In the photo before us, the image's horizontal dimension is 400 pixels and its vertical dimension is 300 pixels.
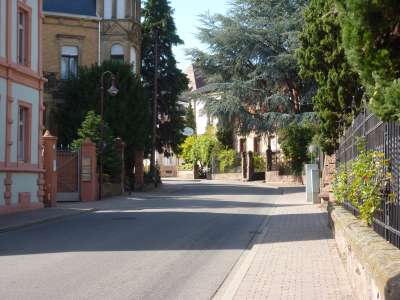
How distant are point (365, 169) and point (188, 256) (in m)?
5.08

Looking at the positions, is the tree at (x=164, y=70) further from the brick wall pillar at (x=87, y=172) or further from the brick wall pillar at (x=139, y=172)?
the brick wall pillar at (x=87, y=172)

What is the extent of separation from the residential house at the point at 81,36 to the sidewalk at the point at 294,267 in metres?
26.9

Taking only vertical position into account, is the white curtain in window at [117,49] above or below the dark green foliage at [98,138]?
above

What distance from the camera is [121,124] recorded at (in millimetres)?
40531

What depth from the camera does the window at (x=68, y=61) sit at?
4381cm

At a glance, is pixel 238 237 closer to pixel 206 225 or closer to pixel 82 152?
pixel 206 225

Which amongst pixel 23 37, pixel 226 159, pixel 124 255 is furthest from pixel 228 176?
pixel 124 255

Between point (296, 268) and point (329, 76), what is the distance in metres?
10.0

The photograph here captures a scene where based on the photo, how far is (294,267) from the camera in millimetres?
11914

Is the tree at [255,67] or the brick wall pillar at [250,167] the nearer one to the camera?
the tree at [255,67]

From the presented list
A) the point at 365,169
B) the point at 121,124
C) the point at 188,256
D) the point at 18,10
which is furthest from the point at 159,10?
the point at 365,169

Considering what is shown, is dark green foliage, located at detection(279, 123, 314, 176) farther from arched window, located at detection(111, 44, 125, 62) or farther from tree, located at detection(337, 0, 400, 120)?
tree, located at detection(337, 0, 400, 120)

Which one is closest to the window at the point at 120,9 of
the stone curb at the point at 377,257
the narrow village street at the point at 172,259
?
the narrow village street at the point at 172,259

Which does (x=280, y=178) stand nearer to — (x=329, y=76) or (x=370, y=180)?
(x=329, y=76)
